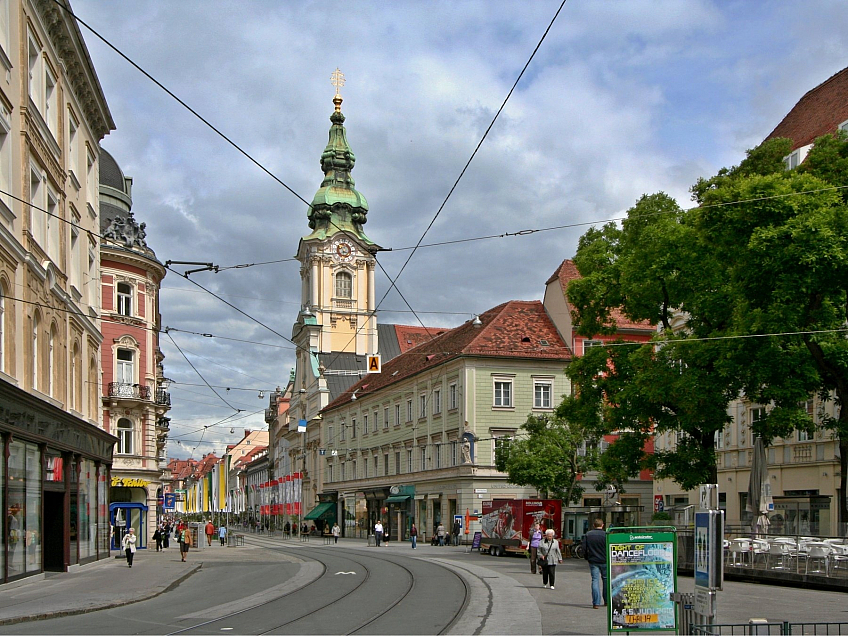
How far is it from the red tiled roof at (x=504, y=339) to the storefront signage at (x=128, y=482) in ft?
60.0

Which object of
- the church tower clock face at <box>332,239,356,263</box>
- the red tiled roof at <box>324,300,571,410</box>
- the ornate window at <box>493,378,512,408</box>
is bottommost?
the ornate window at <box>493,378,512,408</box>

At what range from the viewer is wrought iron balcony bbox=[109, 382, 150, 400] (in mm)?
50438

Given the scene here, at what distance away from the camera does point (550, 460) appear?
46406 mm

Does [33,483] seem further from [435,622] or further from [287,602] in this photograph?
[435,622]

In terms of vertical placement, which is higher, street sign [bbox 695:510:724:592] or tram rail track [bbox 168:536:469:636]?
street sign [bbox 695:510:724:592]

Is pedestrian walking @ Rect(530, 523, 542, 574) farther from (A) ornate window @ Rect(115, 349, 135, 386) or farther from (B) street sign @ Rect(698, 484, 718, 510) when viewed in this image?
(A) ornate window @ Rect(115, 349, 135, 386)

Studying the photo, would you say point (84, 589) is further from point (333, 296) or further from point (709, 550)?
point (333, 296)

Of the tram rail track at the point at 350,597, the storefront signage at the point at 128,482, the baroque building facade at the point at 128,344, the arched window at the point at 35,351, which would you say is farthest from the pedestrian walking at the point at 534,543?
the storefront signage at the point at 128,482

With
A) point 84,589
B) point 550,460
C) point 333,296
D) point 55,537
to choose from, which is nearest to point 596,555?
point 84,589

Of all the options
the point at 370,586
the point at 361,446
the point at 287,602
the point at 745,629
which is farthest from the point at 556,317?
the point at 745,629

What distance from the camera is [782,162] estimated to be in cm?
3002

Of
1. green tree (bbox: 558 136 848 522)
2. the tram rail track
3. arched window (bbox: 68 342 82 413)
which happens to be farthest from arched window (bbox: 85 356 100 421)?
green tree (bbox: 558 136 848 522)

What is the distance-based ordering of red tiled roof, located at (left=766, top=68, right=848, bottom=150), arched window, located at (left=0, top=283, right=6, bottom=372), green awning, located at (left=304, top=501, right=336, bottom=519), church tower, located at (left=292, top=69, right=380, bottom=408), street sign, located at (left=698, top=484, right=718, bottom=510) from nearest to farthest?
street sign, located at (left=698, top=484, right=718, bottom=510)
arched window, located at (left=0, top=283, right=6, bottom=372)
red tiled roof, located at (left=766, top=68, right=848, bottom=150)
green awning, located at (left=304, top=501, right=336, bottom=519)
church tower, located at (left=292, top=69, right=380, bottom=408)

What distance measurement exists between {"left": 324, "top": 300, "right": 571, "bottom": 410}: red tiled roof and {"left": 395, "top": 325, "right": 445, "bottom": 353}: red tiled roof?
117 ft
